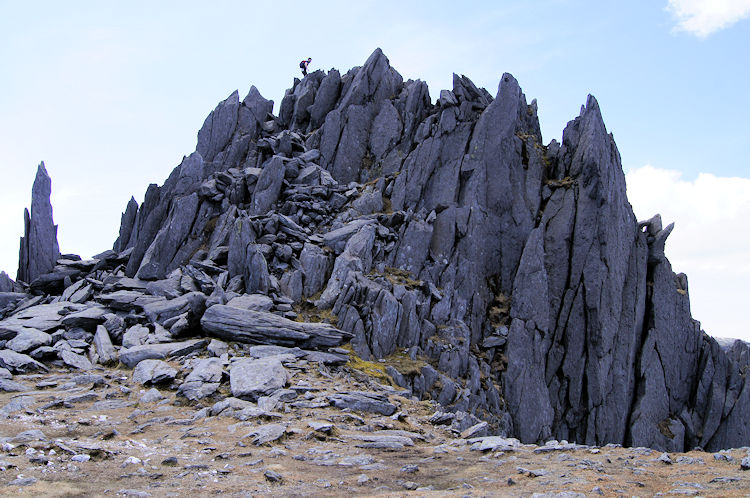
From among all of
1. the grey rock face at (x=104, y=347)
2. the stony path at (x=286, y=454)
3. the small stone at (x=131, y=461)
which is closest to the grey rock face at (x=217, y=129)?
the grey rock face at (x=104, y=347)

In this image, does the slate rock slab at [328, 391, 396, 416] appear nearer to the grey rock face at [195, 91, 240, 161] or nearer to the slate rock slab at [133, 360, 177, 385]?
the slate rock slab at [133, 360, 177, 385]

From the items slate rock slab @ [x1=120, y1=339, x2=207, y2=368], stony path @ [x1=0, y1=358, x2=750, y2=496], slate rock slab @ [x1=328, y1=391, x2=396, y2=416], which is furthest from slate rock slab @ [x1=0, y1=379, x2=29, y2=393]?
slate rock slab @ [x1=328, y1=391, x2=396, y2=416]

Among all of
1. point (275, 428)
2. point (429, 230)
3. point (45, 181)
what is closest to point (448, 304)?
point (429, 230)

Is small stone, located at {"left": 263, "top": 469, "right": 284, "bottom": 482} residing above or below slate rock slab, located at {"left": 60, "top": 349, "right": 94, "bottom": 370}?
below

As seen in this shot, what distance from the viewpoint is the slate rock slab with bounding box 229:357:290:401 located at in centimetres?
2277

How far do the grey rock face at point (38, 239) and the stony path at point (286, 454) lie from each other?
1003 inches

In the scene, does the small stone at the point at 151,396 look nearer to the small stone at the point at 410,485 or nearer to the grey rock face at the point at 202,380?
the grey rock face at the point at 202,380

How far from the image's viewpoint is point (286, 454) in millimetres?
16266

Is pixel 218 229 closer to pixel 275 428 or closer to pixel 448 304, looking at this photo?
pixel 448 304

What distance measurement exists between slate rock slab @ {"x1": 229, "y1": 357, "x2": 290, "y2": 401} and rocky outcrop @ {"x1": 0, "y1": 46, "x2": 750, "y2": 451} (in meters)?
1.99

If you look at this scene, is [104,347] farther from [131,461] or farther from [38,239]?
[38,239]

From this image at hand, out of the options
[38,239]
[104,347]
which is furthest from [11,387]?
→ [38,239]

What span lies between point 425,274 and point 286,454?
85.1 feet

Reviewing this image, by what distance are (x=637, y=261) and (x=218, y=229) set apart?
37.0 meters
